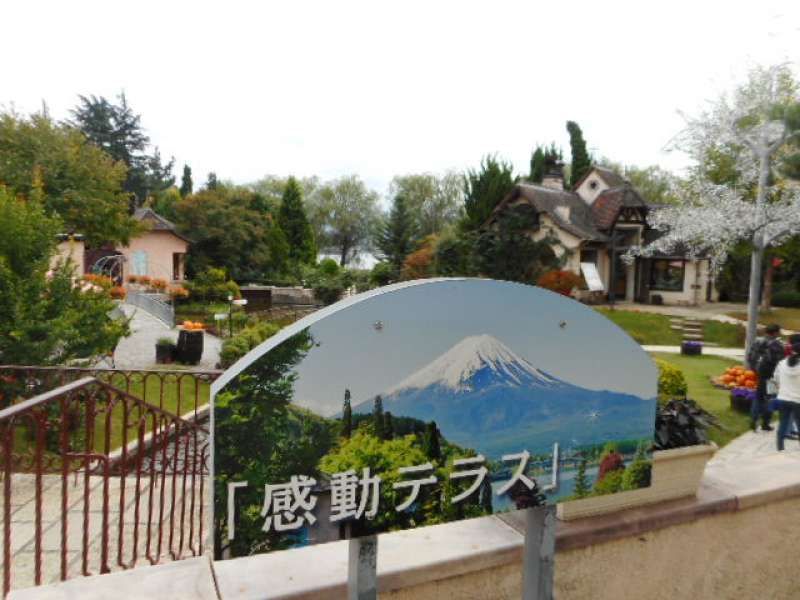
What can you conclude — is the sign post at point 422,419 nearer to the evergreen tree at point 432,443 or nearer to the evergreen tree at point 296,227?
the evergreen tree at point 432,443

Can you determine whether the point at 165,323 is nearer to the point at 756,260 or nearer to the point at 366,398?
the point at 756,260

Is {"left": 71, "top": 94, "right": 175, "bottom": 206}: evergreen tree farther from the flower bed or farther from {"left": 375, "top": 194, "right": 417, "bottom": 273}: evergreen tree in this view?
the flower bed

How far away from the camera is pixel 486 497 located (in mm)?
2436

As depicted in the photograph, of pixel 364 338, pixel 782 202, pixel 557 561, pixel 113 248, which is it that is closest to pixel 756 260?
pixel 782 202

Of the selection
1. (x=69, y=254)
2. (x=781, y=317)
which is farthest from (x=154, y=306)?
(x=781, y=317)

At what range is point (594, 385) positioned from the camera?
2.63 m

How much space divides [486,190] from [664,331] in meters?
14.1

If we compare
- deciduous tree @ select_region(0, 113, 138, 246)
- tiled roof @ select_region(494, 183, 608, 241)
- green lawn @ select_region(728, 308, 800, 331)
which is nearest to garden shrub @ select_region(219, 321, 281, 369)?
deciduous tree @ select_region(0, 113, 138, 246)

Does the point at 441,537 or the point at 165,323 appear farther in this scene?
the point at 165,323

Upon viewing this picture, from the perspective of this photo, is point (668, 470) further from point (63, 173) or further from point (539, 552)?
point (63, 173)

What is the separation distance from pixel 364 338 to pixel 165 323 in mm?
21617

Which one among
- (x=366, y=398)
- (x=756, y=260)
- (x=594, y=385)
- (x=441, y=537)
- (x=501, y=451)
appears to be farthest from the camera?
(x=756, y=260)

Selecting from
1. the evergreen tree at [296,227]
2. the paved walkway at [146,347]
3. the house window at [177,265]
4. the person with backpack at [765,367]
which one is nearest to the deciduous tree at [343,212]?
the evergreen tree at [296,227]

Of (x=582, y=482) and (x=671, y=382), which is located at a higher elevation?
(x=582, y=482)
